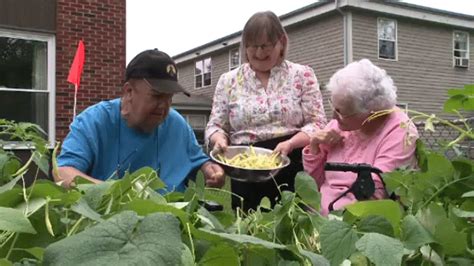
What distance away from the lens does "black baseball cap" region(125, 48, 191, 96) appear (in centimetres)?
262

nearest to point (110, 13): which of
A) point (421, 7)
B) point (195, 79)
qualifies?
point (421, 7)

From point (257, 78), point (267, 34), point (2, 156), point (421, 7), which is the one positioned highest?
point (421, 7)

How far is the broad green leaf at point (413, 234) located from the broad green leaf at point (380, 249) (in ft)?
0.30

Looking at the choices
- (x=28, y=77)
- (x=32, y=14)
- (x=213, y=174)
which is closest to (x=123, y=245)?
(x=213, y=174)

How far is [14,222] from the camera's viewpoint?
675 millimetres

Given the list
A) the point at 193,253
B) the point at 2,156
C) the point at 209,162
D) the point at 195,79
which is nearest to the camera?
the point at 193,253

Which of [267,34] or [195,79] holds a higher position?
[195,79]

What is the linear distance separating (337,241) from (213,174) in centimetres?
200

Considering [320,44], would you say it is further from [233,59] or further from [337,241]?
[337,241]

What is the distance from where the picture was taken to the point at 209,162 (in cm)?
296

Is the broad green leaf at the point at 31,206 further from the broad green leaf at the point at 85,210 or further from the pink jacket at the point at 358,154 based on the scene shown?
the pink jacket at the point at 358,154

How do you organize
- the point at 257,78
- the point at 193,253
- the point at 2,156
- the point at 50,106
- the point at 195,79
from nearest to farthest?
1. the point at 193,253
2. the point at 2,156
3. the point at 257,78
4. the point at 50,106
5. the point at 195,79

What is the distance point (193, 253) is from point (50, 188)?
8.8 inches

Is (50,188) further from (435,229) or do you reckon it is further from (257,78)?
(257,78)
